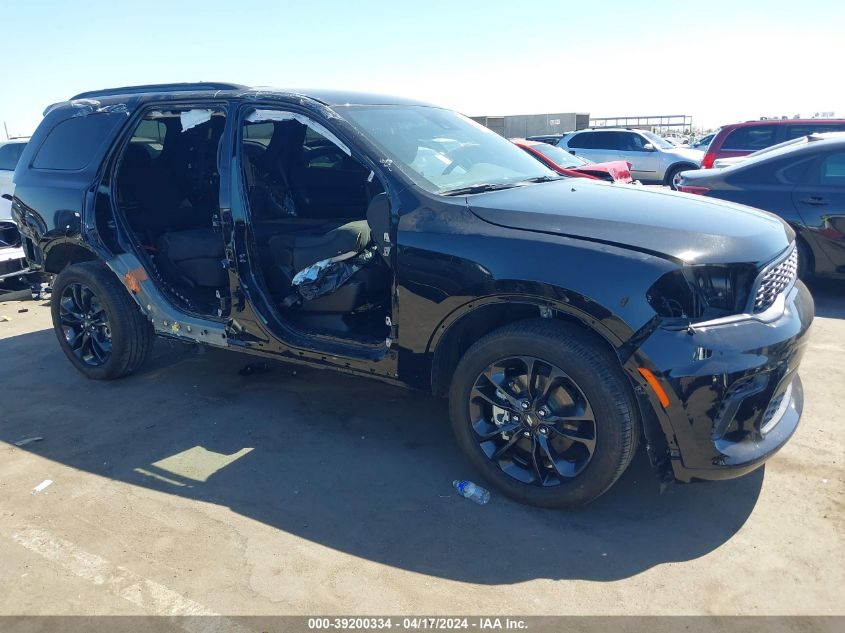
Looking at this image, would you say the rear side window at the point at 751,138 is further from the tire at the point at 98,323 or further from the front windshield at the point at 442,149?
the tire at the point at 98,323

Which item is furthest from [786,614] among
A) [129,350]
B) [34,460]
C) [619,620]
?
[129,350]

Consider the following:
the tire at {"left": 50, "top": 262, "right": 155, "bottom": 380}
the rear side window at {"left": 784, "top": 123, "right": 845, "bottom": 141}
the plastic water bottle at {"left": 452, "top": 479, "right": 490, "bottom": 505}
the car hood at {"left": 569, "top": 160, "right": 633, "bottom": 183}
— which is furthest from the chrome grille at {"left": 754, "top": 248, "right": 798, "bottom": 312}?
the rear side window at {"left": 784, "top": 123, "right": 845, "bottom": 141}

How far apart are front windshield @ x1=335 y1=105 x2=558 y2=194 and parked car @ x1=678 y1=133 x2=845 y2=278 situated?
114 inches

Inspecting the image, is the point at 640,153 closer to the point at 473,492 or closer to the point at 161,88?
the point at 161,88

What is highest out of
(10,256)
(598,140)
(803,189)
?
(598,140)

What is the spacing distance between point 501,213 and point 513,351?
659 millimetres

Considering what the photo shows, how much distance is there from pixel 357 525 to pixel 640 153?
16129 mm

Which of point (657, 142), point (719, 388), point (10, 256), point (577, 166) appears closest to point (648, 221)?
point (719, 388)

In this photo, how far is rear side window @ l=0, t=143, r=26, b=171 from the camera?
1113cm

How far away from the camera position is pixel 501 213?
306 cm

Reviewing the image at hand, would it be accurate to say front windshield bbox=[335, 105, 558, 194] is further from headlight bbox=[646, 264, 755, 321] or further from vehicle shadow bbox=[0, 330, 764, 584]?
vehicle shadow bbox=[0, 330, 764, 584]

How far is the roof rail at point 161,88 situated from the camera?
4.04 metres

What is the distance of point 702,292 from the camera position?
271 cm

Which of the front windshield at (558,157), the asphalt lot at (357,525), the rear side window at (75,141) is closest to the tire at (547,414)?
the asphalt lot at (357,525)
